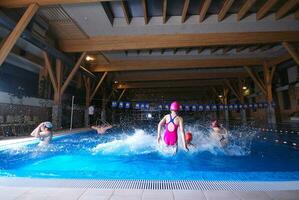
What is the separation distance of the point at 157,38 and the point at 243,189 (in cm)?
916

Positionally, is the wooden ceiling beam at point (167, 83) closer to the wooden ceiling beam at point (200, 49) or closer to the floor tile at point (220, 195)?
the wooden ceiling beam at point (200, 49)

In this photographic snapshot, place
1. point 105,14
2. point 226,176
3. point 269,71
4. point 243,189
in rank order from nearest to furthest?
point 243,189 < point 226,176 < point 105,14 < point 269,71

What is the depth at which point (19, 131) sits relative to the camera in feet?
30.8

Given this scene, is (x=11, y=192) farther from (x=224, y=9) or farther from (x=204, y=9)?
(x=224, y=9)

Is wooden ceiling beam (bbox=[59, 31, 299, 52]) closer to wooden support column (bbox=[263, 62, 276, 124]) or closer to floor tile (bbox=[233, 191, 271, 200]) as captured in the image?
wooden support column (bbox=[263, 62, 276, 124])

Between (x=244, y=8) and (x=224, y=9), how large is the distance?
74 cm

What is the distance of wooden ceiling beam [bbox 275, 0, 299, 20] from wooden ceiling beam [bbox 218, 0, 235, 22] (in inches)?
86.2

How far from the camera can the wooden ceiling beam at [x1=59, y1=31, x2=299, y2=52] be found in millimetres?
10539

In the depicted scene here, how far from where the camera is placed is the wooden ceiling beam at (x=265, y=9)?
8305 mm

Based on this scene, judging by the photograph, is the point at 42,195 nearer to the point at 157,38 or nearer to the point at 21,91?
the point at 157,38

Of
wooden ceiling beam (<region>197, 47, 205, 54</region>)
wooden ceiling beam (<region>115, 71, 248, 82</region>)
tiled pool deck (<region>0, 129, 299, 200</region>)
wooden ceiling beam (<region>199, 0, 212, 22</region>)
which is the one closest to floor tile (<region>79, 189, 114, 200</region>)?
tiled pool deck (<region>0, 129, 299, 200</region>)

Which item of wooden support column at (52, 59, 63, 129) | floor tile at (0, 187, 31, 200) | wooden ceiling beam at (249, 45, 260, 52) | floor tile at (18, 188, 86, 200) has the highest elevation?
wooden ceiling beam at (249, 45, 260, 52)

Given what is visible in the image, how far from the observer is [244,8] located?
28.9 feet

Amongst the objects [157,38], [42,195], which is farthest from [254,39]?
[42,195]
